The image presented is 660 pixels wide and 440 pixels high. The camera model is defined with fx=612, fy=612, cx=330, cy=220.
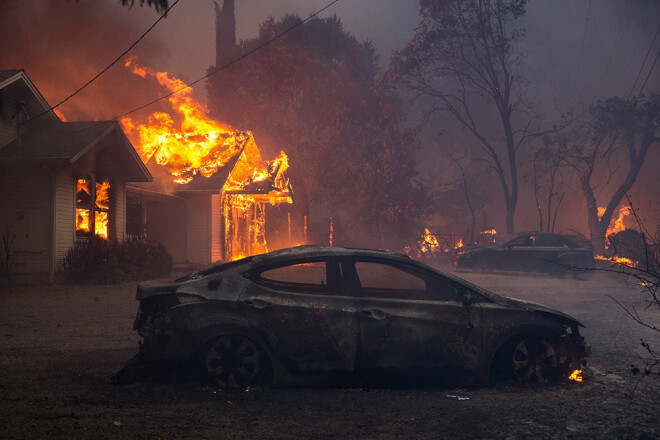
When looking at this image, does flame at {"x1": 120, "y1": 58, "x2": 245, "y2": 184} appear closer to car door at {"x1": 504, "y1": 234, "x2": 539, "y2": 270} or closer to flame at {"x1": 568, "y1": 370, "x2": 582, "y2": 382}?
car door at {"x1": 504, "y1": 234, "x2": 539, "y2": 270}

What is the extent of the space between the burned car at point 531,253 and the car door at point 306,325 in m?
17.9

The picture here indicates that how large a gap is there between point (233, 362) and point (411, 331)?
1751 millimetres

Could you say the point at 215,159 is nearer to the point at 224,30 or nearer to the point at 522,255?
the point at 522,255

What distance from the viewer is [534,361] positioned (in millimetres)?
6277

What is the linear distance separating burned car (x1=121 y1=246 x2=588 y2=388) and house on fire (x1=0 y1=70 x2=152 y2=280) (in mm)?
12490

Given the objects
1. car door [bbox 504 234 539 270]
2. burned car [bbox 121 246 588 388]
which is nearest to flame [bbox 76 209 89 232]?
burned car [bbox 121 246 588 388]

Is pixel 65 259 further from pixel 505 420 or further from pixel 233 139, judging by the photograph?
pixel 505 420

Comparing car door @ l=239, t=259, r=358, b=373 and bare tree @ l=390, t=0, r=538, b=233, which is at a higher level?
bare tree @ l=390, t=0, r=538, b=233

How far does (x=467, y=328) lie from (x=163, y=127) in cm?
2440

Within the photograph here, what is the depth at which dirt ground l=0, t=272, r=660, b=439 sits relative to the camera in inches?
185

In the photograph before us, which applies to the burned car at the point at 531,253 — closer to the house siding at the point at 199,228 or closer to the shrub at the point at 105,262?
the house siding at the point at 199,228

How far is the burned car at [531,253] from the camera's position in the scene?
2228 centimetres

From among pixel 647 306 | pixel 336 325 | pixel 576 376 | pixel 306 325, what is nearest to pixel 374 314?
pixel 336 325

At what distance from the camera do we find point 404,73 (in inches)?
1425
